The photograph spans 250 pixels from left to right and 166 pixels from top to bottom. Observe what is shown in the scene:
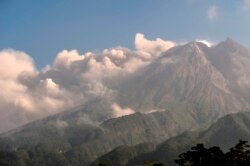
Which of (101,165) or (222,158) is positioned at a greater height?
(101,165)

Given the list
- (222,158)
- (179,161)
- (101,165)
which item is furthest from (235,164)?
(101,165)

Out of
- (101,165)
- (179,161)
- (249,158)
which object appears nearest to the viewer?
(249,158)

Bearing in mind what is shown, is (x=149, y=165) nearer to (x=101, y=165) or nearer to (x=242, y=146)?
(x=101, y=165)

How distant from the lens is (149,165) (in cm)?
16150

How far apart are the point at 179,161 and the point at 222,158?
Result: 1150 cm

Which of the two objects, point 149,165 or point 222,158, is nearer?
point 222,158

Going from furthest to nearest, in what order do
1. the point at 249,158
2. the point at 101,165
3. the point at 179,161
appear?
the point at 101,165 → the point at 179,161 → the point at 249,158

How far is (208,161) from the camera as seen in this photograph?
107 m

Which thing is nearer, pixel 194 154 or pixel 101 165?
pixel 194 154

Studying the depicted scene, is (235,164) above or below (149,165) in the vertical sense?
below

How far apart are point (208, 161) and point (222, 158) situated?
3184mm

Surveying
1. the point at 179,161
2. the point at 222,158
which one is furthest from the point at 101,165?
the point at 222,158

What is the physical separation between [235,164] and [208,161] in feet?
19.4

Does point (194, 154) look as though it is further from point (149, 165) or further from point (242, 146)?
point (149, 165)
